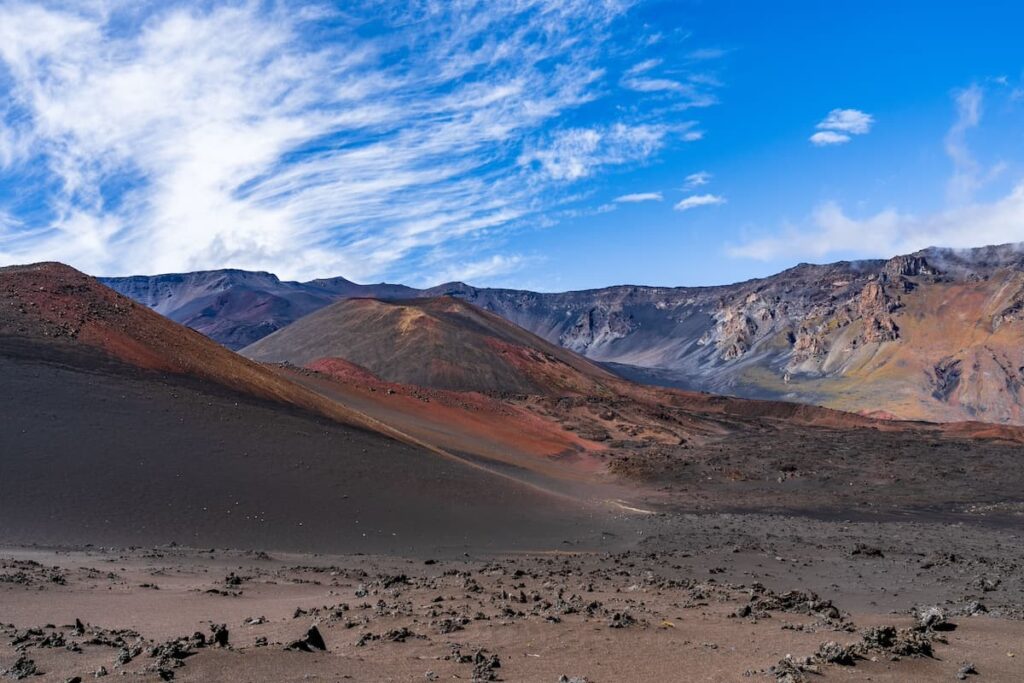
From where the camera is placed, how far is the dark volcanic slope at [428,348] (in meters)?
74.2

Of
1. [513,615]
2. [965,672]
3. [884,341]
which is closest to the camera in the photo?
[965,672]

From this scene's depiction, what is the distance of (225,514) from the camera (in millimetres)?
19547

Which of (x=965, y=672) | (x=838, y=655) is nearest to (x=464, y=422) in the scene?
(x=838, y=655)

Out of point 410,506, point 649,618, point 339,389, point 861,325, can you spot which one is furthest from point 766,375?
point 649,618

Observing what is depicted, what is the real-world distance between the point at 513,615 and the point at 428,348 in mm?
68065

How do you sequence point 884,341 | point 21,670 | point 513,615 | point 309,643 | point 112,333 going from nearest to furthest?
point 21,670 < point 309,643 < point 513,615 < point 112,333 < point 884,341

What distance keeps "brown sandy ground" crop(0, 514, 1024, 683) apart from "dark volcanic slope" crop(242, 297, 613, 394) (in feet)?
177

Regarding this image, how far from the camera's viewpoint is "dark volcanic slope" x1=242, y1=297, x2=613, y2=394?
74250 mm

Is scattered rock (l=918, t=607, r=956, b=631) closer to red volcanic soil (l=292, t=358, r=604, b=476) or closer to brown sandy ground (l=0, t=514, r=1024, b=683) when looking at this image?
brown sandy ground (l=0, t=514, r=1024, b=683)

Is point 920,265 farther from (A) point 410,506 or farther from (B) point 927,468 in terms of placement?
(A) point 410,506

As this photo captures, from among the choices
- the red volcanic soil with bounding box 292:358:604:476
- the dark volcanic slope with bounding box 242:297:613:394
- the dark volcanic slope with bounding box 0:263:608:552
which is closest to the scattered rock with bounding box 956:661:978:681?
the dark volcanic slope with bounding box 0:263:608:552

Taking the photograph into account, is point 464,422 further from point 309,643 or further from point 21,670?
point 21,670

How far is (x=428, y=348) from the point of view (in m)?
78.0

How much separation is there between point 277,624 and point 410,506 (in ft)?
42.8
